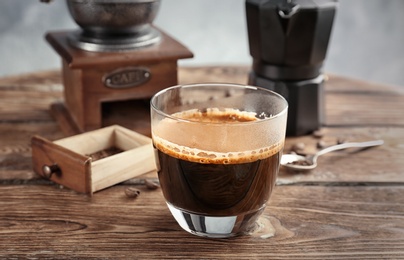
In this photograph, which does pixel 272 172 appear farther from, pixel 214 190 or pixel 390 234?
pixel 390 234

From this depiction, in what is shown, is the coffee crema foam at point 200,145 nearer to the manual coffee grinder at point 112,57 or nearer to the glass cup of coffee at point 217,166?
the glass cup of coffee at point 217,166

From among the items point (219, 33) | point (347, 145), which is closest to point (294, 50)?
point (347, 145)

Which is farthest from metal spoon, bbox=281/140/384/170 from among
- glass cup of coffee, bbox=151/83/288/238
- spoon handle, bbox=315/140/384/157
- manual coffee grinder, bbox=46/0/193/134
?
manual coffee grinder, bbox=46/0/193/134

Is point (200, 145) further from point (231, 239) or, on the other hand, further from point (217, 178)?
point (231, 239)

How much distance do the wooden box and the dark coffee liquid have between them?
0.57ft

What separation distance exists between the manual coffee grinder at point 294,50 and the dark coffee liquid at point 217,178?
1.28 feet

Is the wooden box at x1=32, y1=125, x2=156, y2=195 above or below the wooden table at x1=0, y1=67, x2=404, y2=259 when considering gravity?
above

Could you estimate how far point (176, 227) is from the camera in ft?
3.12

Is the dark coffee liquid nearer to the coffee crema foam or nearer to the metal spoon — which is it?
the coffee crema foam

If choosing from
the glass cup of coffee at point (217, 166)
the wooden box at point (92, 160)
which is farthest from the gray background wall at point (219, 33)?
the glass cup of coffee at point (217, 166)

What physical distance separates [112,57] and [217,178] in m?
0.49

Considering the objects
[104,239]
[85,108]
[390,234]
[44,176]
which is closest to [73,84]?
[85,108]

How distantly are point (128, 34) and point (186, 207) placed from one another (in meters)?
0.53

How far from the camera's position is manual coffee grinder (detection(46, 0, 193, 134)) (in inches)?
50.1
